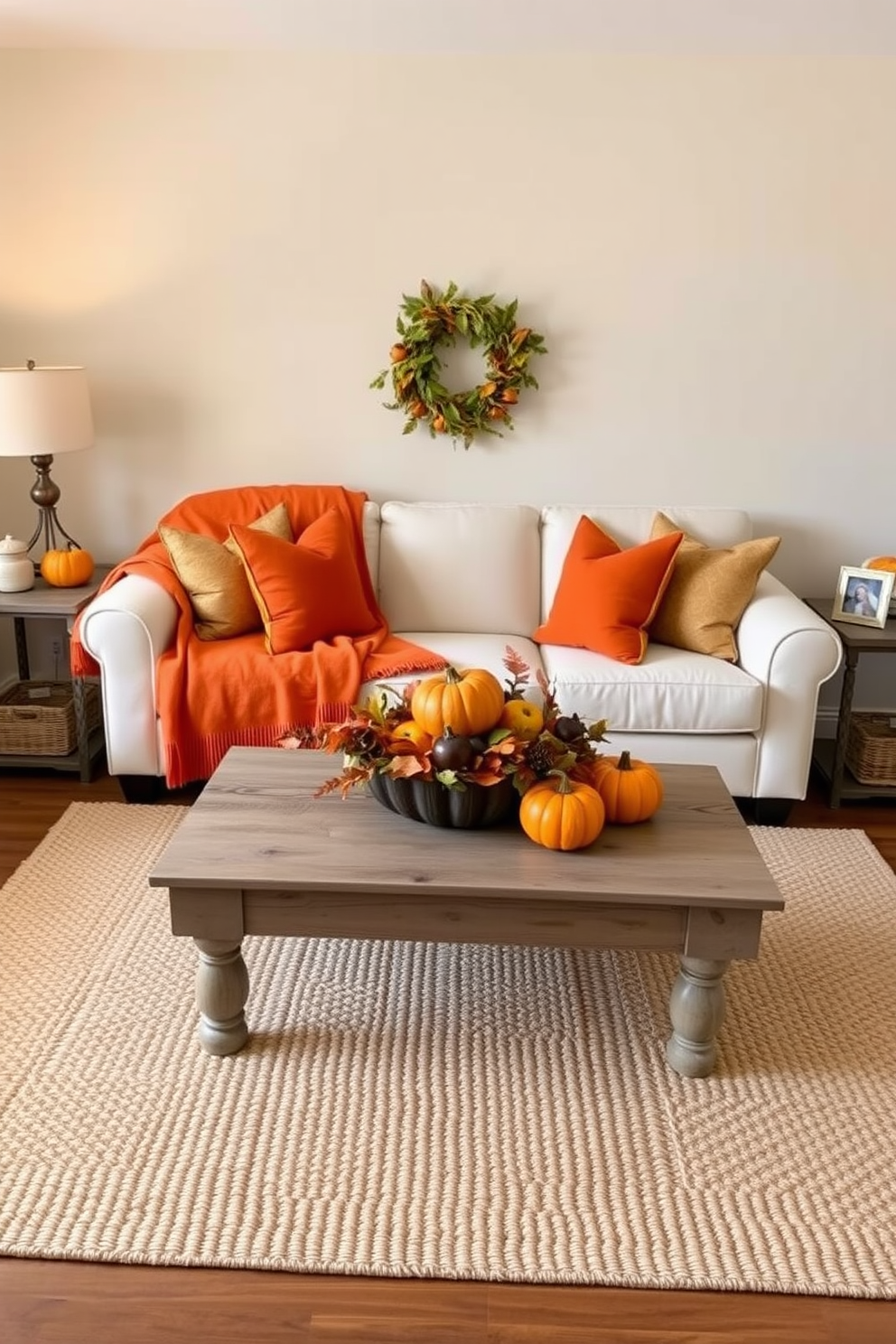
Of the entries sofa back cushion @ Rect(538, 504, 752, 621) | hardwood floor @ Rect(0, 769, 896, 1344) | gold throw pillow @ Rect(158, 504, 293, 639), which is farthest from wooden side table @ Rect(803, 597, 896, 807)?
hardwood floor @ Rect(0, 769, 896, 1344)

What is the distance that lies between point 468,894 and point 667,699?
1.30 meters

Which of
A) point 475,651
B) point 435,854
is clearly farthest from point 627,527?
A: point 435,854

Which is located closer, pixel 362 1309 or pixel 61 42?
pixel 362 1309

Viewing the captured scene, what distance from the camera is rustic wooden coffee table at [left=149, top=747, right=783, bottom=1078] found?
2.00 metres

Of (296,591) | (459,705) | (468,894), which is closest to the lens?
(468,894)

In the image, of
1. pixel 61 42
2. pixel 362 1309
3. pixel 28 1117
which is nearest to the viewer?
pixel 362 1309

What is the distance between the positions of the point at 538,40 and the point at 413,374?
1.10 metres

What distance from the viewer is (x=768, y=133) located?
357 centimetres

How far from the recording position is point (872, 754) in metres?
3.43

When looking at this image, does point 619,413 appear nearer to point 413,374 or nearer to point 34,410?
point 413,374

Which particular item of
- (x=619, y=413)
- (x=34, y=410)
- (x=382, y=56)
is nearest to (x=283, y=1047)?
(x=34, y=410)

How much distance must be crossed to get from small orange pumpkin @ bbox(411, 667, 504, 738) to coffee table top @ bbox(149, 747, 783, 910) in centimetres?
23

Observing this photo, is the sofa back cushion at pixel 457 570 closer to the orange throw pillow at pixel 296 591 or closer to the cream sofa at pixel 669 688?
the cream sofa at pixel 669 688

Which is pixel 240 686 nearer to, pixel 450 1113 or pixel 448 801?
pixel 448 801
